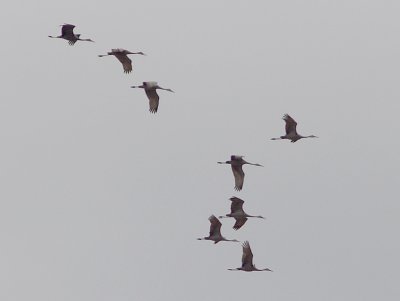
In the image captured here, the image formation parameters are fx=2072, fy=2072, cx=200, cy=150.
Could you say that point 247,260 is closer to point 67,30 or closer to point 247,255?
point 247,255

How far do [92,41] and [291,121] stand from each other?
10.8 meters

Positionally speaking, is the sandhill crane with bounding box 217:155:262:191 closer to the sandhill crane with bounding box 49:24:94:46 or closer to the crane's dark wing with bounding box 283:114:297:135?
the crane's dark wing with bounding box 283:114:297:135

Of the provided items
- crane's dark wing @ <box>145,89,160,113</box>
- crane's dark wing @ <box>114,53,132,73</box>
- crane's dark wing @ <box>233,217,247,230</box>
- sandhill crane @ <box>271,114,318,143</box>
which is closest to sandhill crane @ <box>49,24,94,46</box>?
crane's dark wing @ <box>114,53,132,73</box>

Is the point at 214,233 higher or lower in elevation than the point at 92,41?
lower

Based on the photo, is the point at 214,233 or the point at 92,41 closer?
the point at 92,41

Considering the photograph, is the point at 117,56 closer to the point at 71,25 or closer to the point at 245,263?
→ the point at 71,25

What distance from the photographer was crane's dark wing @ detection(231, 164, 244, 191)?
85938mm

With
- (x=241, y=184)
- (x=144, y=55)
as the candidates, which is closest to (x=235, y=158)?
(x=241, y=184)

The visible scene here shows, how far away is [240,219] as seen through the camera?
87938mm

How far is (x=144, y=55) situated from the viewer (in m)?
82.1

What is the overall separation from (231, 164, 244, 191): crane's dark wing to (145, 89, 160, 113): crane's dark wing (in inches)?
205

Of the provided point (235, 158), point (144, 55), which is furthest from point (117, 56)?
point (235, 158)

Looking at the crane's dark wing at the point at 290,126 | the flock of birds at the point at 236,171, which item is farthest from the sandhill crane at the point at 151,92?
the crane's dark wing at the point at 290,126

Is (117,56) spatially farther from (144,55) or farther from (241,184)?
(241,184)
